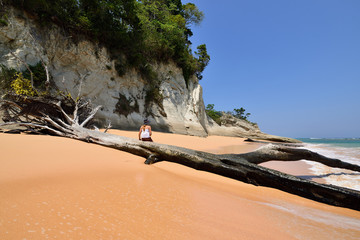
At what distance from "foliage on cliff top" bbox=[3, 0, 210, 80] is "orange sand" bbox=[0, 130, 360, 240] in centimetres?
1172

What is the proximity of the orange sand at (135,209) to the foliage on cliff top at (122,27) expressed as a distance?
11.7m

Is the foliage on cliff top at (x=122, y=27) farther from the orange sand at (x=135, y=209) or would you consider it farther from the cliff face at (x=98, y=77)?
the orange sand at (x=135, y=209)

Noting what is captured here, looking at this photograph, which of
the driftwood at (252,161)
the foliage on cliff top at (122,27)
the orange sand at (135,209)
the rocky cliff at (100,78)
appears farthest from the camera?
the foliage on cliff top at (122,27)

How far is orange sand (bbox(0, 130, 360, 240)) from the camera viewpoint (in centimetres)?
92

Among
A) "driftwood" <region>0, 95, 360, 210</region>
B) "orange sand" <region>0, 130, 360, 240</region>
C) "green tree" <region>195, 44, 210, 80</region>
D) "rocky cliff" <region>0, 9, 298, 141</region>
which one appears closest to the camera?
"orange sand" <region>0, 130, 360, 240</region>

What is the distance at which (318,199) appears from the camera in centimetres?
209

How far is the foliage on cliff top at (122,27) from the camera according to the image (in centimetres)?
965

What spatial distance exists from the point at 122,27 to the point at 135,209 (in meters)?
14.6

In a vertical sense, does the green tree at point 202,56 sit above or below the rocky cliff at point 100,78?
above

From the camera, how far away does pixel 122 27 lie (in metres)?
12.4

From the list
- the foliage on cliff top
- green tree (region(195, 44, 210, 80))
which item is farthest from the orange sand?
green tree (region(195, 44, 210, 80))

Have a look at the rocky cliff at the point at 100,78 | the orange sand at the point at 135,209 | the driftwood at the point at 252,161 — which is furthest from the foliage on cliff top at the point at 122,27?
the orange sand at the point at 135,209

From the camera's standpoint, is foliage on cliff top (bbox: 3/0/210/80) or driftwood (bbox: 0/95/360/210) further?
foliage on cliff top (bbox: 3/0/210/80)

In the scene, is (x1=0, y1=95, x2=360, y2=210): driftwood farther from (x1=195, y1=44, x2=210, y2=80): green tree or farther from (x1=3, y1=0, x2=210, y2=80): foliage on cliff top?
(x1=195, y1=44, x2=210, y2=80): green tree
